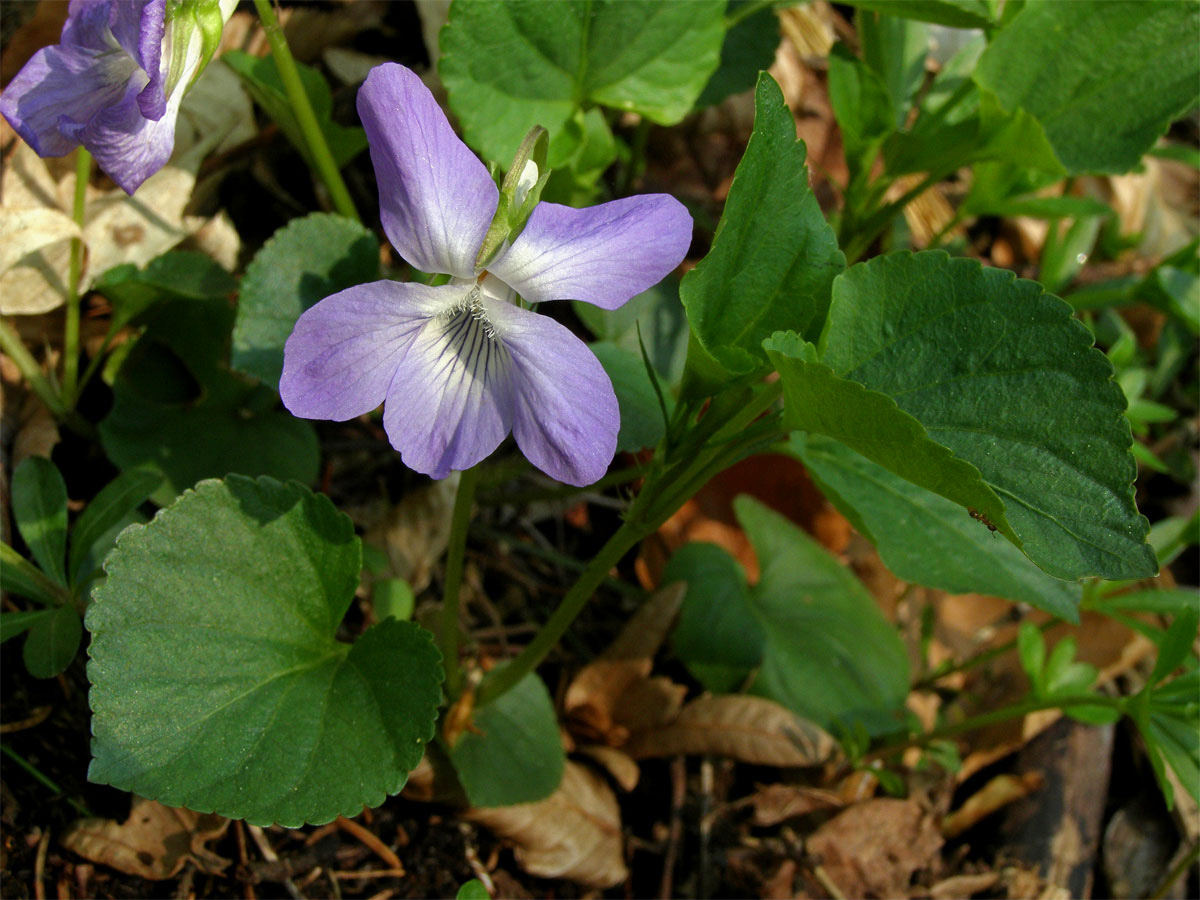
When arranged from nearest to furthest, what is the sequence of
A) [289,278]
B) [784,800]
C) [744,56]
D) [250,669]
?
[250,669] < [289,278] < [784,800] < [744,56]

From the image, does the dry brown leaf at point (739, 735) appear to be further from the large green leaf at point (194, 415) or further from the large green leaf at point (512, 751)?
the large green leaf at point (194, 415)

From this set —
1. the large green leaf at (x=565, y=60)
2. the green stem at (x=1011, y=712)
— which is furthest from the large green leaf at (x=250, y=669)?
the green stem at (x=1011, y=712)

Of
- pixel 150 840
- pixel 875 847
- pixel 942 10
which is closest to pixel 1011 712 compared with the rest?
pixel 875 847

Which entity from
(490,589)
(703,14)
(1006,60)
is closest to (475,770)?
(490,589)

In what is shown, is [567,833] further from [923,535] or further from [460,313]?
[460,313]

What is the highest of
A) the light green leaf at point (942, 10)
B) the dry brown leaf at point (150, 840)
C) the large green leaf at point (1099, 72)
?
the light green leaf at point (942, 10)
